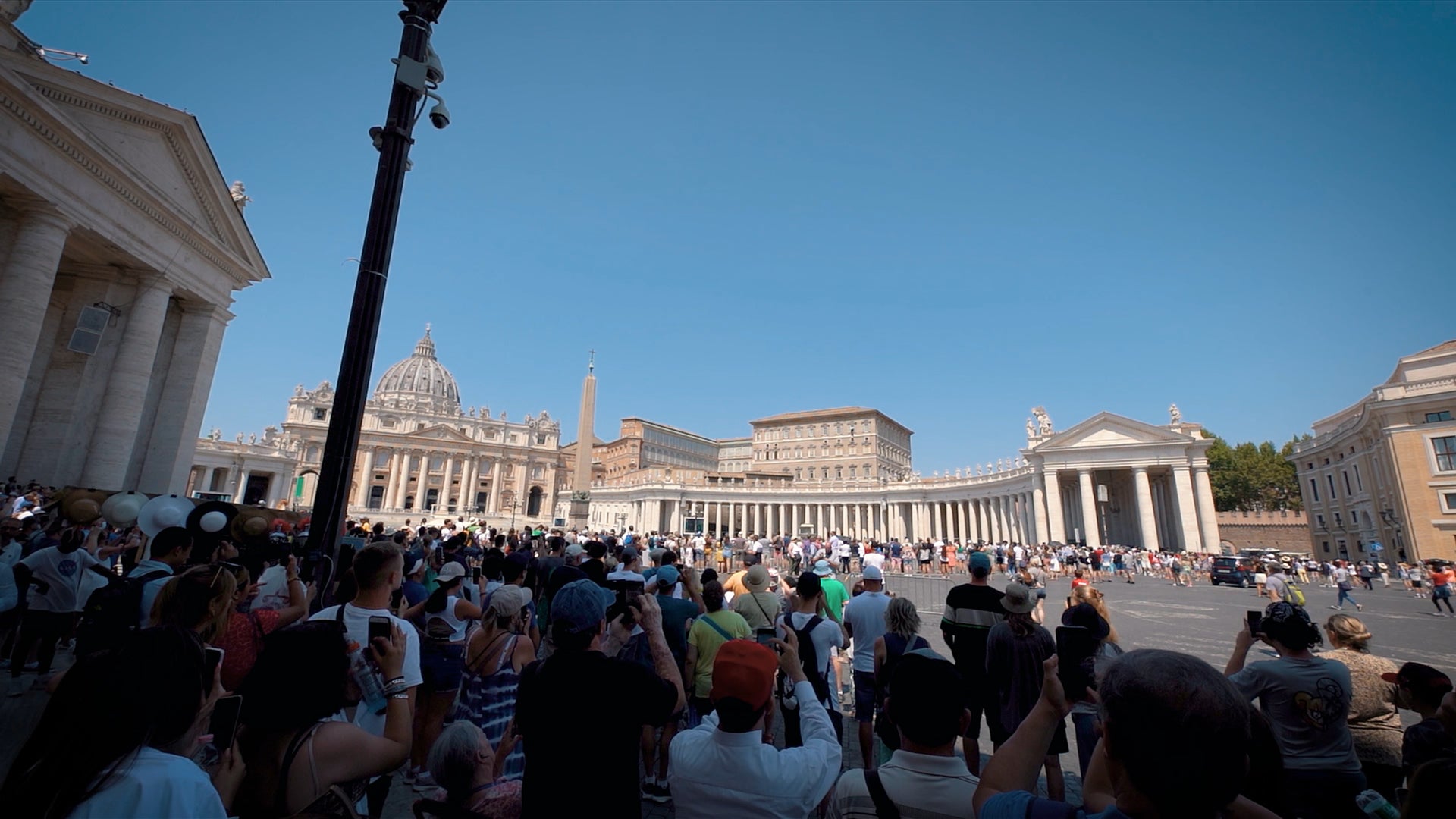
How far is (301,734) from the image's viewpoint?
1951 millimetres

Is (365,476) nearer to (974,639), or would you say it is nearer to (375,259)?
(375,259)

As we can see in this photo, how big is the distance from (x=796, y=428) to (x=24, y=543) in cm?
7225

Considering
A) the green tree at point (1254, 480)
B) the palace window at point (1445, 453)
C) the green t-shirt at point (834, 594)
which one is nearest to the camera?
the green t-shirt at point (834, 594)

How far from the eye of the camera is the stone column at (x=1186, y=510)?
116ft

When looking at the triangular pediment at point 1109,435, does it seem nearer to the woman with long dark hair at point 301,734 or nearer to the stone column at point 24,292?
the woman with long dark hair at point 301,734

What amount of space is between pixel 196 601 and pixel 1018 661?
482cm

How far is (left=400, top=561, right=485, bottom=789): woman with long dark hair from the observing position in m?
4.31

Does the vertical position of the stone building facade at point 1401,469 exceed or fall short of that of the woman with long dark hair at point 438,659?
it exceeds it


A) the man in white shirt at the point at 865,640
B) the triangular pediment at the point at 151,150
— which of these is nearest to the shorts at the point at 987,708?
the man in white shirt at the point at 865,640

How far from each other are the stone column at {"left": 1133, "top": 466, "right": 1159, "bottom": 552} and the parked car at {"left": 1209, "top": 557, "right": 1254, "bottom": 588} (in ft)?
33.0

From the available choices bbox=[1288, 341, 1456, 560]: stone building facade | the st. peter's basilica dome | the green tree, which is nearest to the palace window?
bbox=[1288, 341, 1456, 560]: stone building facade

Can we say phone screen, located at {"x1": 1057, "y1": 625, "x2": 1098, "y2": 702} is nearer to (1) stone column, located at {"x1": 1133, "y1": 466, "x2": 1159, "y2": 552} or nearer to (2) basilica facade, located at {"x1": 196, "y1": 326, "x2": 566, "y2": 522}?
(1) stone column, located at {"x1": 1133, "y1": 466, "x2": 1159, "y2": 552}

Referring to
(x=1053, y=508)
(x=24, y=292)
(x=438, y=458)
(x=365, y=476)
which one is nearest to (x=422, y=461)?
(x=438, y=458)

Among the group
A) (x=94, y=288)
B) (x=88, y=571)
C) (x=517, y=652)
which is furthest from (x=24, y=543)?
(x=94, y=288)
